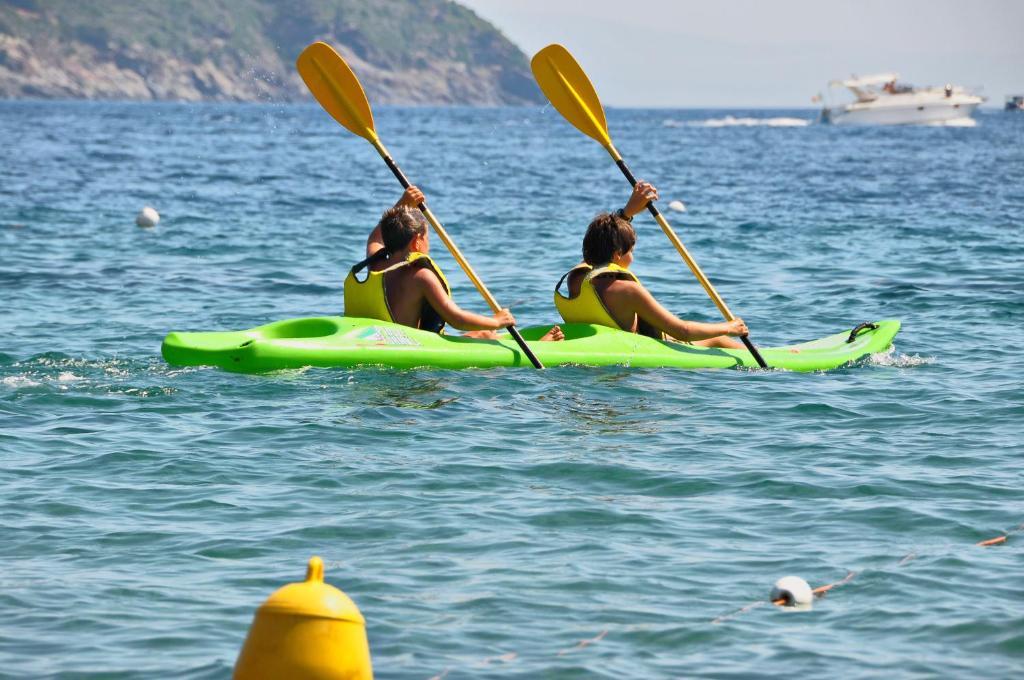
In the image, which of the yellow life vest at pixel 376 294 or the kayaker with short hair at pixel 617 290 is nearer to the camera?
the yellow life vest at pixel 376 294

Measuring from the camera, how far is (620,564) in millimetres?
6051

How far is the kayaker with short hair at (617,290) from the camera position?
9.77m

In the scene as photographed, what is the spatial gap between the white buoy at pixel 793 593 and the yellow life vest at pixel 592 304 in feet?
14.2

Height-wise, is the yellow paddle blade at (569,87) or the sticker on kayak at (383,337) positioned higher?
the yellow paddle blade at (569,87)

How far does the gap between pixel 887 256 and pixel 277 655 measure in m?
15.1

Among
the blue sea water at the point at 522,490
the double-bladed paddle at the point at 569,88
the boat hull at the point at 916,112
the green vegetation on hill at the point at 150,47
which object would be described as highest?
the green vegetation on hill at the point at 150,47

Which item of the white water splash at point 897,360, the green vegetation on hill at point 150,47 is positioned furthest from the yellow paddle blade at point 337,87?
the green vegetation on hill at point 150,47

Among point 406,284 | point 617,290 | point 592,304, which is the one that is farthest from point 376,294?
point 617,290

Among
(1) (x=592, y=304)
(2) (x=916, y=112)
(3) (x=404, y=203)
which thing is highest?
(2) (x=916, y=112)

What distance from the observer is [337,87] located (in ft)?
36.6

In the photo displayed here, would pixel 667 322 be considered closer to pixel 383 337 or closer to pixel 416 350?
pixel 416 350

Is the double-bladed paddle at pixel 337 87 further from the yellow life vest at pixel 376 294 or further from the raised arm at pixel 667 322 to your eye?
the raised arm at pixel 667 322

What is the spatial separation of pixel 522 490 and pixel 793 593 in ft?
6.18

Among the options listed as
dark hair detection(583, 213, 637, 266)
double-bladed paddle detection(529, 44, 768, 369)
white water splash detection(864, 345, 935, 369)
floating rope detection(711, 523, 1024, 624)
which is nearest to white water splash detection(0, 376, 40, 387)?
dark hair detection(583, 213, 637, 266)
